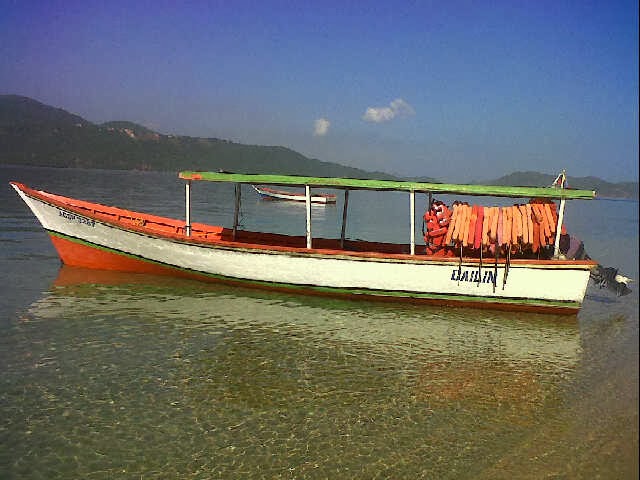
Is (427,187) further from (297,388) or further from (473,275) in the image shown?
(297,388)

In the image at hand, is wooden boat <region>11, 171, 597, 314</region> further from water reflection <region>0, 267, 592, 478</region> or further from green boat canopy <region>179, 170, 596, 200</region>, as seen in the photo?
water reflection <region>0, 267, 592, 478</region>

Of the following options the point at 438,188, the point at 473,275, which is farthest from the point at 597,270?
the point at 438,188

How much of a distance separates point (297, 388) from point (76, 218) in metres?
10.3

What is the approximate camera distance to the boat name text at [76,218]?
15.3m

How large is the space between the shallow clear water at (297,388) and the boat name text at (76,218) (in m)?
1.89

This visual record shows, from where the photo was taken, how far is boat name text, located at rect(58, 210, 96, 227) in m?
15.3

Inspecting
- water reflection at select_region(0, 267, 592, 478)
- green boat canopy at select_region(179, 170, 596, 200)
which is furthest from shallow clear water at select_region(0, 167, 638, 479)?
green boat canopy at select_region(179, 170, 596, 200)

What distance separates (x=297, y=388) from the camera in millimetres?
8555

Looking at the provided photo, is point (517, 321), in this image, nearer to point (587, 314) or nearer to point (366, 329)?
point (587, 314)

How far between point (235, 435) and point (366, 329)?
5710 mm

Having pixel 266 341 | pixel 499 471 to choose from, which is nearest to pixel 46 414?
pixel 266 341

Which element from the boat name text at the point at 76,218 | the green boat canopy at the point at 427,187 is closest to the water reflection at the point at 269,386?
the boat name text at the point at 76,218

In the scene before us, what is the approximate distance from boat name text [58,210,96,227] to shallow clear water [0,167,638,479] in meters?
1.89

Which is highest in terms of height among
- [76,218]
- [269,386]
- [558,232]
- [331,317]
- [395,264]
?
[558,232]
